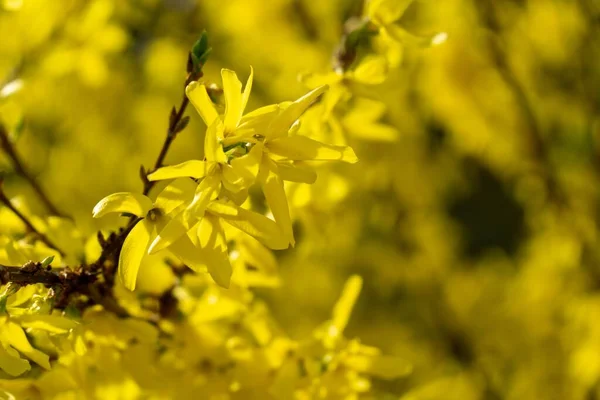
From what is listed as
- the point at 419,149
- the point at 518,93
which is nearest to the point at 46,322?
the point at 518,93

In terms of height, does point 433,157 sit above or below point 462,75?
below

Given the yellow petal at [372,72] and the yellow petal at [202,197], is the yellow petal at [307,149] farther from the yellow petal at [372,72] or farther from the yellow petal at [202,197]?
the yellow petal at [372,72]

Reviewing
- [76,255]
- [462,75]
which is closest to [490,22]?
[462,75]

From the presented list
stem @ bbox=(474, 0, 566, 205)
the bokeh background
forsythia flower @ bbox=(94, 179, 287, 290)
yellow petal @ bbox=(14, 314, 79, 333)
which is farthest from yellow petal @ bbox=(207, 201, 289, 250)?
stem @ bbox=(474, 0, 566, 205)

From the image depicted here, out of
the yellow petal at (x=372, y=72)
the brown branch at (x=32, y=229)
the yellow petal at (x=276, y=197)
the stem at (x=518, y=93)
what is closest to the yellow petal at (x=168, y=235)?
the yellow petal at (x=276, y=197)

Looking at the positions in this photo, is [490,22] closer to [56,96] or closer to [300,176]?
[300,176]

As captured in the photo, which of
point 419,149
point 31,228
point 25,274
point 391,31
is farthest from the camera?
point 419,149

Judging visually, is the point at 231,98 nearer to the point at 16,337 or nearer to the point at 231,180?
the point at 231,180
